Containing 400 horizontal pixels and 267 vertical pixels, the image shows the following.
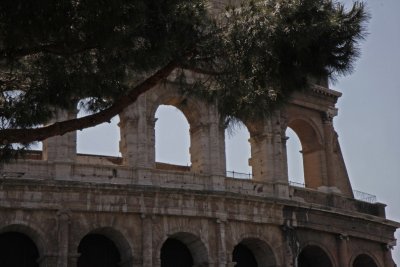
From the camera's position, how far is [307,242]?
26.2 m

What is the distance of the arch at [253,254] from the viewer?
83.2 ft

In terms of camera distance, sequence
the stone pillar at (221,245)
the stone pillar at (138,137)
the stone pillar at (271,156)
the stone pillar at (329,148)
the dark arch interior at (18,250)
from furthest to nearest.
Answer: the stone pillar at (329,148) → the stone pillar at (271,156) → the stone pillar at (138,137) → the stone pillar at (221,245) → the dark arch interior at (18,250)

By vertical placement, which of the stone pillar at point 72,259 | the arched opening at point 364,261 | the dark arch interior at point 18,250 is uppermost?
the arched opening at point 364,261

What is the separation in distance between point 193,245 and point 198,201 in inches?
52.1

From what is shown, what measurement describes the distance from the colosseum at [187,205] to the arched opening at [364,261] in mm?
51

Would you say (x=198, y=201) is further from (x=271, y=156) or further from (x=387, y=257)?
(x=387, y=257)

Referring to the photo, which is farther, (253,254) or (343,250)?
(343,250)

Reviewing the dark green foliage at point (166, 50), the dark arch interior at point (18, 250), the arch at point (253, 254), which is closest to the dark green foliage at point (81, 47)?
the dark green foliage at point (166, 50)

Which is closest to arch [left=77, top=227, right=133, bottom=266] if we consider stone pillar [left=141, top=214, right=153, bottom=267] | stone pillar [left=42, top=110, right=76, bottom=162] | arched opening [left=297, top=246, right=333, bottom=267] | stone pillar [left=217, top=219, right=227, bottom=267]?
stone pillar [left=141, top=214, right=153, bottom=267]

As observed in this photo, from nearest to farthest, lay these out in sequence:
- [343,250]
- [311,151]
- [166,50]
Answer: [166,50] < [343,250] < [311,151]

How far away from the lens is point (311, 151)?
93.9 feet

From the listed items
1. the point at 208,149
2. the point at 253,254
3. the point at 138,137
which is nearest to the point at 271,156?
the point at 208,149

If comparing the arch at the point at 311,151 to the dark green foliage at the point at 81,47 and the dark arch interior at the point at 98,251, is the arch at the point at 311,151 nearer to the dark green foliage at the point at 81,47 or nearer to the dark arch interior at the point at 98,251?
the dark arch interior at the point at 98,251

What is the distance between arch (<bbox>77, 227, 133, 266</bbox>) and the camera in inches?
914
